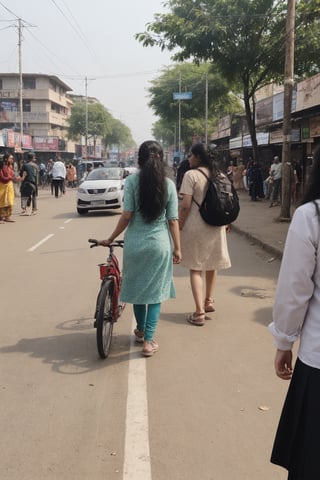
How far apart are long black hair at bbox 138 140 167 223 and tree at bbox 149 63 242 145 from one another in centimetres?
3835

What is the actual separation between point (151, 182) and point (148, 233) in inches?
16.6

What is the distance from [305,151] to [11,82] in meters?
55.9

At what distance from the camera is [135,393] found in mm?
3734

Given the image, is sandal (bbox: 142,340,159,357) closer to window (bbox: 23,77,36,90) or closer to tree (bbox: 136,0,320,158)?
tree (bbox: 136,0,320,158)

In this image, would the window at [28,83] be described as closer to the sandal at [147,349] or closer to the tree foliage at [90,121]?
the tree foliage at [90,121]

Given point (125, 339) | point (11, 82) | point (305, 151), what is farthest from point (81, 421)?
point (11, 82)

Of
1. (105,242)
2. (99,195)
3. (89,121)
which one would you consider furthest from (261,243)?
(89,121)

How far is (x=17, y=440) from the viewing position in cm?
310

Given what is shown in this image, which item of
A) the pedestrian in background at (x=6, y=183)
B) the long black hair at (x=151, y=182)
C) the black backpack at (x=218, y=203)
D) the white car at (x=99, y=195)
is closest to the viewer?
the long black hair at (x=151, y=182)

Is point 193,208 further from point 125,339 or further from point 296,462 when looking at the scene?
point 296,462

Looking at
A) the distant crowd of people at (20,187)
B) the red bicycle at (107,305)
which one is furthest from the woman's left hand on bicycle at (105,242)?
the distant crowd of people at (20,187)

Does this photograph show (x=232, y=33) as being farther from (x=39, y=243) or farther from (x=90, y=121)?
(x=90, y=121)

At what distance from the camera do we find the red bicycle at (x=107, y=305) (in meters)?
4.25

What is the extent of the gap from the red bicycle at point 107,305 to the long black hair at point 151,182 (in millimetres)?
590
